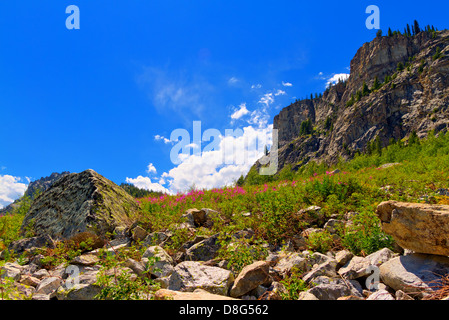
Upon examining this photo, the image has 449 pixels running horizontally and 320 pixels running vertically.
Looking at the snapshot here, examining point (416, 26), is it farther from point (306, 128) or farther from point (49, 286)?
point (49, 286)

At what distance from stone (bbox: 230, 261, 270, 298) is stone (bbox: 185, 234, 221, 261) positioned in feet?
4.29

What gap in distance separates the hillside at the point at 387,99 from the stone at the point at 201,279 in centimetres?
10821

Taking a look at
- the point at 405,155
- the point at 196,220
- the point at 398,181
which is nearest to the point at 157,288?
the point at 196,220

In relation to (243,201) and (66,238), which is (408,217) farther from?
(66,238)

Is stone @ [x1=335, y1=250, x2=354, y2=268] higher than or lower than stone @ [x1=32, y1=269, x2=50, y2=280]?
higher

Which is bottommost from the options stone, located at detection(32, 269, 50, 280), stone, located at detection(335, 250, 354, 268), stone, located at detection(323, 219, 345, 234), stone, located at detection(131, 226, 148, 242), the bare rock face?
stone, located at detection(32, 269, 50, 280)

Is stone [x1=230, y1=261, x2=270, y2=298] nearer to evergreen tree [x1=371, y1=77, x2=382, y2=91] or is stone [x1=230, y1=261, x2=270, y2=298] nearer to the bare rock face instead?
the bare rock face

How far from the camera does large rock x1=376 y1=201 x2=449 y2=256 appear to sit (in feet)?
8.87

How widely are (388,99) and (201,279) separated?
517 ft

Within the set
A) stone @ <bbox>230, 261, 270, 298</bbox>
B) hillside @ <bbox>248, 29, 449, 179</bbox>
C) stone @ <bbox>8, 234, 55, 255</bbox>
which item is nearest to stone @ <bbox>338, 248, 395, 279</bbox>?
stone @ <bbox>230, 261, 270, 298</bbox>

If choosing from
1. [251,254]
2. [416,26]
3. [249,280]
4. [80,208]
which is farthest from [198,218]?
[416,26]

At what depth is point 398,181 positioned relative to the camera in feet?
26.3

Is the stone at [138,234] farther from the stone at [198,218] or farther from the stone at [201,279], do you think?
the stone at [201,279]

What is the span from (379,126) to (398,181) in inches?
5795
